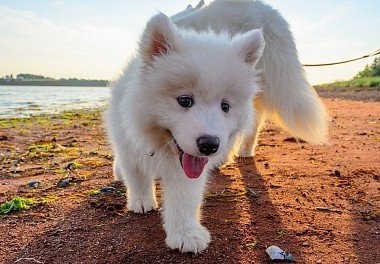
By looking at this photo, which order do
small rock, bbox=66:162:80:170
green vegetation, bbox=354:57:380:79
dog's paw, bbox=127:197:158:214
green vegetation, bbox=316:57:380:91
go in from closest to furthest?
1. dog's paw, bbox=127:197:158:214
2. small rock, bbox=66:162:80:170
3. green vegetation, bbox=316:57:380:91
4. green vegetation, bbox=354:57:380:79

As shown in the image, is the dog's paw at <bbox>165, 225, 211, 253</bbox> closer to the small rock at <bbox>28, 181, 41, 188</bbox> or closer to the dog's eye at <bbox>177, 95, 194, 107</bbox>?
the dog's eye at <bbox>177, 95, 194, 107</bbox>

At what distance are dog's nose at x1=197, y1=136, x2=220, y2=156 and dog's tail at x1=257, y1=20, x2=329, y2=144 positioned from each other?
87.9 inches

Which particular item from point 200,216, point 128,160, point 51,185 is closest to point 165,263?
point 200,216

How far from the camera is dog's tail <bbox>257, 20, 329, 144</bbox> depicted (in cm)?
419

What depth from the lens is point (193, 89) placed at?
235 cm

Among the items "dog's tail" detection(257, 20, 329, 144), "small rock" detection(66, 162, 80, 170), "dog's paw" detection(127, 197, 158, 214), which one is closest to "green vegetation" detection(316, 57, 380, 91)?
"dog's tail" detection(257, 20, 329, 144)

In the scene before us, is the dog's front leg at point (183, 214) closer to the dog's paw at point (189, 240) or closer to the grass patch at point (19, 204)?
the dog's paw at point (189, 240)

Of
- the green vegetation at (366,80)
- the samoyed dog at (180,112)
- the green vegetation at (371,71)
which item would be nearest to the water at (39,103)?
the samoyed dog at (180,112)

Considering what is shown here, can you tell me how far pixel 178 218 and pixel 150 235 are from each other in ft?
0.87

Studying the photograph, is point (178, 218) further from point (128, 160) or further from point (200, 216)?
point (128, 160)

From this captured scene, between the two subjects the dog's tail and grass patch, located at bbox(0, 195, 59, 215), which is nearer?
grass patch, located at bbox(0, 195, 59, 215)

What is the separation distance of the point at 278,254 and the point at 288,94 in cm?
229

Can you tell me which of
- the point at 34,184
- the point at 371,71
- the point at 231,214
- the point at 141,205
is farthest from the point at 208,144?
the point at 371,71

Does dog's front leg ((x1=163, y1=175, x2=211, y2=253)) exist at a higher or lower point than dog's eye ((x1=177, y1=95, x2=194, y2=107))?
lower
